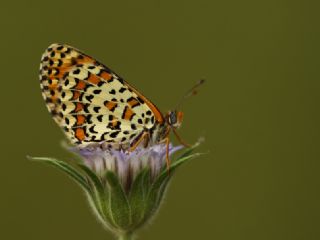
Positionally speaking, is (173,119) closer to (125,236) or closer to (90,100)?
(90,100)

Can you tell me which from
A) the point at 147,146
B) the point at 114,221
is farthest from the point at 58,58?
the point at 114,221

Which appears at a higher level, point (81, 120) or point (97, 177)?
point (81, 120)

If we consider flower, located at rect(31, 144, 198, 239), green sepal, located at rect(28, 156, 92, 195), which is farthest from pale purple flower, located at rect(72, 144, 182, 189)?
green sepal, located at rect(28, 156, 92, 195)

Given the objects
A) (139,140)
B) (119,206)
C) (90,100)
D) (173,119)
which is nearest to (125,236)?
(119,206)

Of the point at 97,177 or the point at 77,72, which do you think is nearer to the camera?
the point at 97,177

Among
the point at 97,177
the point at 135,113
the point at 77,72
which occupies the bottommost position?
the point at 97,177

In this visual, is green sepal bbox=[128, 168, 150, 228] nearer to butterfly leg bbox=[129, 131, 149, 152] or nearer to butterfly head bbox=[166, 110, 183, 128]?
butterfly leg bbox=[129, 131, 149, 152]

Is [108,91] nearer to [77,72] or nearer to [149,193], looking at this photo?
[77,72]
